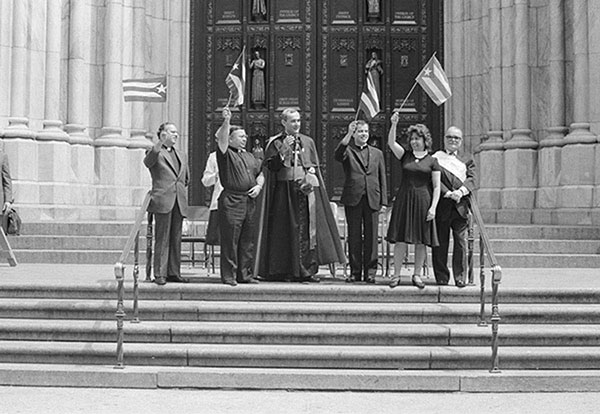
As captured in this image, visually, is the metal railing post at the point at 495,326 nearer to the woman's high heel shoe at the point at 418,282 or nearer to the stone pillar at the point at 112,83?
the woman's high heel shoe at the point at 418,282

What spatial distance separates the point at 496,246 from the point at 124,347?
6.89 metres

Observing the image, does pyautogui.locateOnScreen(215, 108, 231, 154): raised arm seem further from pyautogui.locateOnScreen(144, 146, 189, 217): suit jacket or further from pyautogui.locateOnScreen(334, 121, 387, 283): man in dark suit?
pyautogui.locateOnScreen(334, 121, 387, 283): man in dark suit

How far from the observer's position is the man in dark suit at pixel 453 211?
37.4 ft

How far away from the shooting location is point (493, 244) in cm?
1476

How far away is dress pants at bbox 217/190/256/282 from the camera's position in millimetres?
11414

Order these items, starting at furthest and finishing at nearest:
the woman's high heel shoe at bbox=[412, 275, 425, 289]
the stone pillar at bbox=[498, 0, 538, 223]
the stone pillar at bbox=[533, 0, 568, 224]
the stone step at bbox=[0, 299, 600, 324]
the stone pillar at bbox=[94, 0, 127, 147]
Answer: the stone pillar at bbox=[94, 0, 127, 147]
the stone pillar at bbox=[498, 0, 538, 223]
the stone pillar at bbox=[533, 0, 568, 224]
the woman's high heel shoe at bbox=[412, 275, 425, 289]
the stone step at bbox=[0, 299, 600, 324]

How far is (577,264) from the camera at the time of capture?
14.3 m

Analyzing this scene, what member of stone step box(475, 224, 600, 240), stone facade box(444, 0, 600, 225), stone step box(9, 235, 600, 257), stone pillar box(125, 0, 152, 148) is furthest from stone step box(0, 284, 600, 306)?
stone pillar box(125, 0, 152, 148)

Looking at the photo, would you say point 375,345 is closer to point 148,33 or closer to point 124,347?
point 124,347

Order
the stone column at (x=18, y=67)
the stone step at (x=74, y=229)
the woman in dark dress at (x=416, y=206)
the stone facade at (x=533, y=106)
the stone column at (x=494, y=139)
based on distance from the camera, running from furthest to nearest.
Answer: the stone column at (x=494, y=139)
the stone column at (x=18, y=67)
the stone facade at (x=533, y=106)
the stone step at (x=74, y=229)
the woman in dark dress at (x=416, y=206)

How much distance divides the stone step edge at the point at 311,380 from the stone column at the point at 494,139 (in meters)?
8.78

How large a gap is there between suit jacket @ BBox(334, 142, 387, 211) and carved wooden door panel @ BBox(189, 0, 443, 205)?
7.55 m

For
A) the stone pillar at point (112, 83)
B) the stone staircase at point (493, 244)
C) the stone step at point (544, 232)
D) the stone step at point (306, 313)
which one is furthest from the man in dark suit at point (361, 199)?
the stone pillar at point (112, 83)

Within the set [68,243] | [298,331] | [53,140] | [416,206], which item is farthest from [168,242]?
[53,140]
